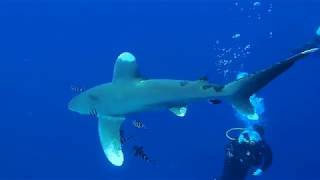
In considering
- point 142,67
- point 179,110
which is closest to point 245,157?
point 179,110

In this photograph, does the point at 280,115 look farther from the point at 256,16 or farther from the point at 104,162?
the point at 104,162

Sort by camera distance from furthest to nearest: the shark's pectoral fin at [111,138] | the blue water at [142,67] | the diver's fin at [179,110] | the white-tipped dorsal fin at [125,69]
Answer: the blue water at [142,67]
the shark's pectoral fin at [111,138]
the white-tipped dorsal fin at [125,69]
the diver's fin at [179,110]

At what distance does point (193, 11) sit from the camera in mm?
45594

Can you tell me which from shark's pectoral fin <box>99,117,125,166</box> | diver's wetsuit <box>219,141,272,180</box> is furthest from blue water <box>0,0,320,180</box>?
shark's pectoral fin <box>99,117,125,166</box>

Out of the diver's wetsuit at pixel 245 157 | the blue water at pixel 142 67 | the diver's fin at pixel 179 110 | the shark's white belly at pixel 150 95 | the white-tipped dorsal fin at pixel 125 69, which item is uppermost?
the white-tipped dorsal fin at pixel 125 69

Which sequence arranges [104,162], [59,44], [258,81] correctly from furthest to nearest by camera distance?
1. [59,44]
2. [104,162]
3. [258,81]

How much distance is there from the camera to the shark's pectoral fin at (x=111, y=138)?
17.5ft

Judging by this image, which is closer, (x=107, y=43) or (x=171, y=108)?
(x=171, y=108)

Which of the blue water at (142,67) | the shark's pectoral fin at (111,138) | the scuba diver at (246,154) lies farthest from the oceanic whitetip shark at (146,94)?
the blue water at (142,67)

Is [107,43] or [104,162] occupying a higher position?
[107,43]

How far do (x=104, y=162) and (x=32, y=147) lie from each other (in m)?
7.78

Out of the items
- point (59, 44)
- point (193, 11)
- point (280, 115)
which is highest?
point (193, 11)

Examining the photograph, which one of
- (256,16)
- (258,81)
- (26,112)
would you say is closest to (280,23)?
(256,16)

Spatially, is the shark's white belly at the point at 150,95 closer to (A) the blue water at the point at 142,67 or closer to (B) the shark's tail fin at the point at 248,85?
(B) the shark's tail fin at the point at 248,85
